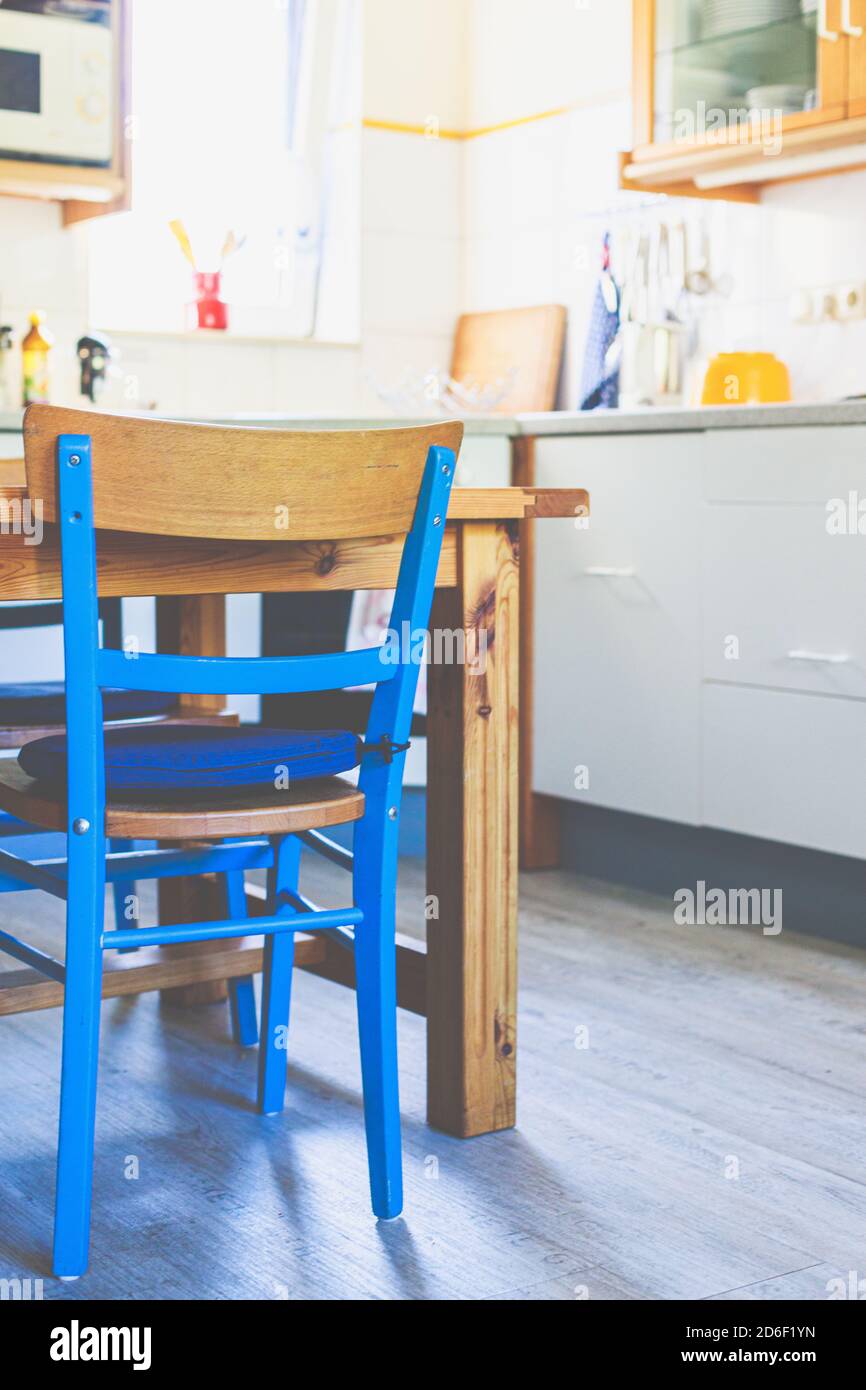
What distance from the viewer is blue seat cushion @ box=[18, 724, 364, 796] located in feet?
5.37

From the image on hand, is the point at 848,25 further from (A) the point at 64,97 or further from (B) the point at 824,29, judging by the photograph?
(A) the point at 64,97

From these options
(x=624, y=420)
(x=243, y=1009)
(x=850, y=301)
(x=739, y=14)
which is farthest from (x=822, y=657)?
(x=739, y=14)

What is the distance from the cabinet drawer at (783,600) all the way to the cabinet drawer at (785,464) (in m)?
0.03

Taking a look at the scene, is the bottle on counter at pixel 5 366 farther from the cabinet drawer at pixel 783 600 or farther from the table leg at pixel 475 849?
the table leg at pixel 475 849

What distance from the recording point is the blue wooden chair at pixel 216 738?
58.5 inches

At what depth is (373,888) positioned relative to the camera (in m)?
1.71

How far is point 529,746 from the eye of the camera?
3.51 meters

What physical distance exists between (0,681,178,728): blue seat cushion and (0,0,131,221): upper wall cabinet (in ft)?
5.71

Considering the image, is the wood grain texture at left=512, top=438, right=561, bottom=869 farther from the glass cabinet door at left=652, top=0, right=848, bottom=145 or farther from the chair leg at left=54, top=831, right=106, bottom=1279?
the chair leg at left=54, top=831, right=106, bottom=1279

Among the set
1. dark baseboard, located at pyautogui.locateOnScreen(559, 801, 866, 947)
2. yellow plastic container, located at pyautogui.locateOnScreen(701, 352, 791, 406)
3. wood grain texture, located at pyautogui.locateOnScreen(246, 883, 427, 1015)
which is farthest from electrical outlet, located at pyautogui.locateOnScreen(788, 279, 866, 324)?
wood grain texture, located at pyautogui.locateOnScreen(246, 883, 427, 1015)

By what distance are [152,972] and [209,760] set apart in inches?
17.7
